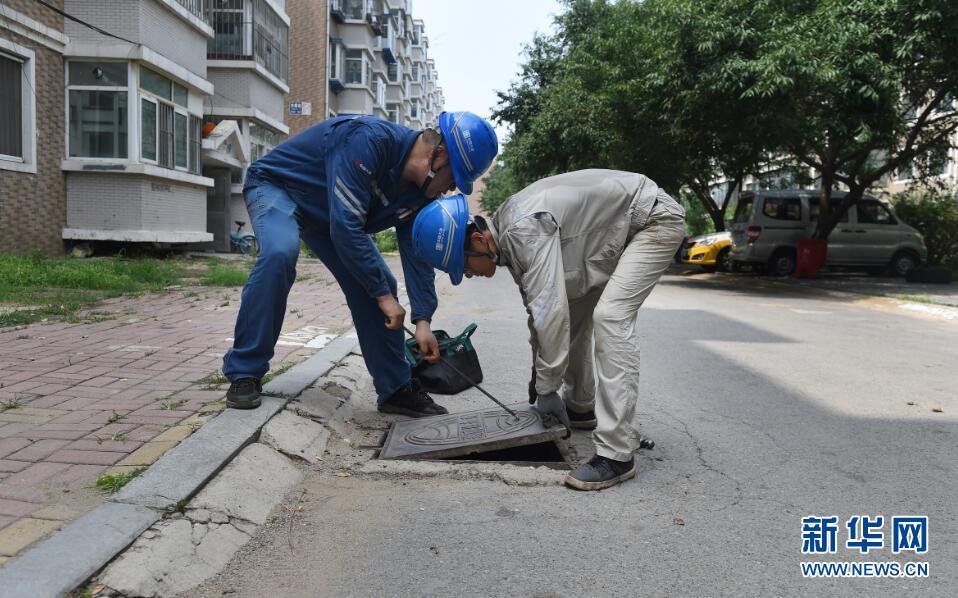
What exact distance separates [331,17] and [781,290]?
30.2m

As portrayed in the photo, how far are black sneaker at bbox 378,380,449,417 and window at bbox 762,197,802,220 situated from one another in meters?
15.2

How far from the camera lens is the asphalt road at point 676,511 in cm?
237

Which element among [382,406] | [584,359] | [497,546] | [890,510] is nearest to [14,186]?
[382,406]

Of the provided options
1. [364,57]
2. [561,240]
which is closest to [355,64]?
[364,57]

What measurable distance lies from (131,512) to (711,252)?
66.6 feet

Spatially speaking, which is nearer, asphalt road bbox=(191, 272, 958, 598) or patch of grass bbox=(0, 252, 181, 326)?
asphalt road bbox=(191, 272, 958, 598)

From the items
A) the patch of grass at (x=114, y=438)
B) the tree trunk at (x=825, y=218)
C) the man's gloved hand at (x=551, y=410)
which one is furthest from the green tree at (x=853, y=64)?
the patch of grass at (x=114, y=438)

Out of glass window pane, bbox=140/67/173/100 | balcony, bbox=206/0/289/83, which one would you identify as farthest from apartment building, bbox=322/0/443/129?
glass window pane, bbox=140/67/173/100

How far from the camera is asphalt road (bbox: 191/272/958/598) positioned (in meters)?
2.37

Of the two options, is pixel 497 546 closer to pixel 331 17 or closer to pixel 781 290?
pixel 781 290

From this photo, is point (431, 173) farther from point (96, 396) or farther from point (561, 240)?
point (96, 396)

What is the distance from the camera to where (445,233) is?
329 cm

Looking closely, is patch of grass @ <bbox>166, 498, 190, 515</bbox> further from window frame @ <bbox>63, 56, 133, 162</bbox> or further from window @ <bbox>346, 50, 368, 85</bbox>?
window @ <bbox>346, 50, 368, 85</bbox>

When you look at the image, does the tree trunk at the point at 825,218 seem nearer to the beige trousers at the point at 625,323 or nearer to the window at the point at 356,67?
the beige trousers at the point at 625,323
